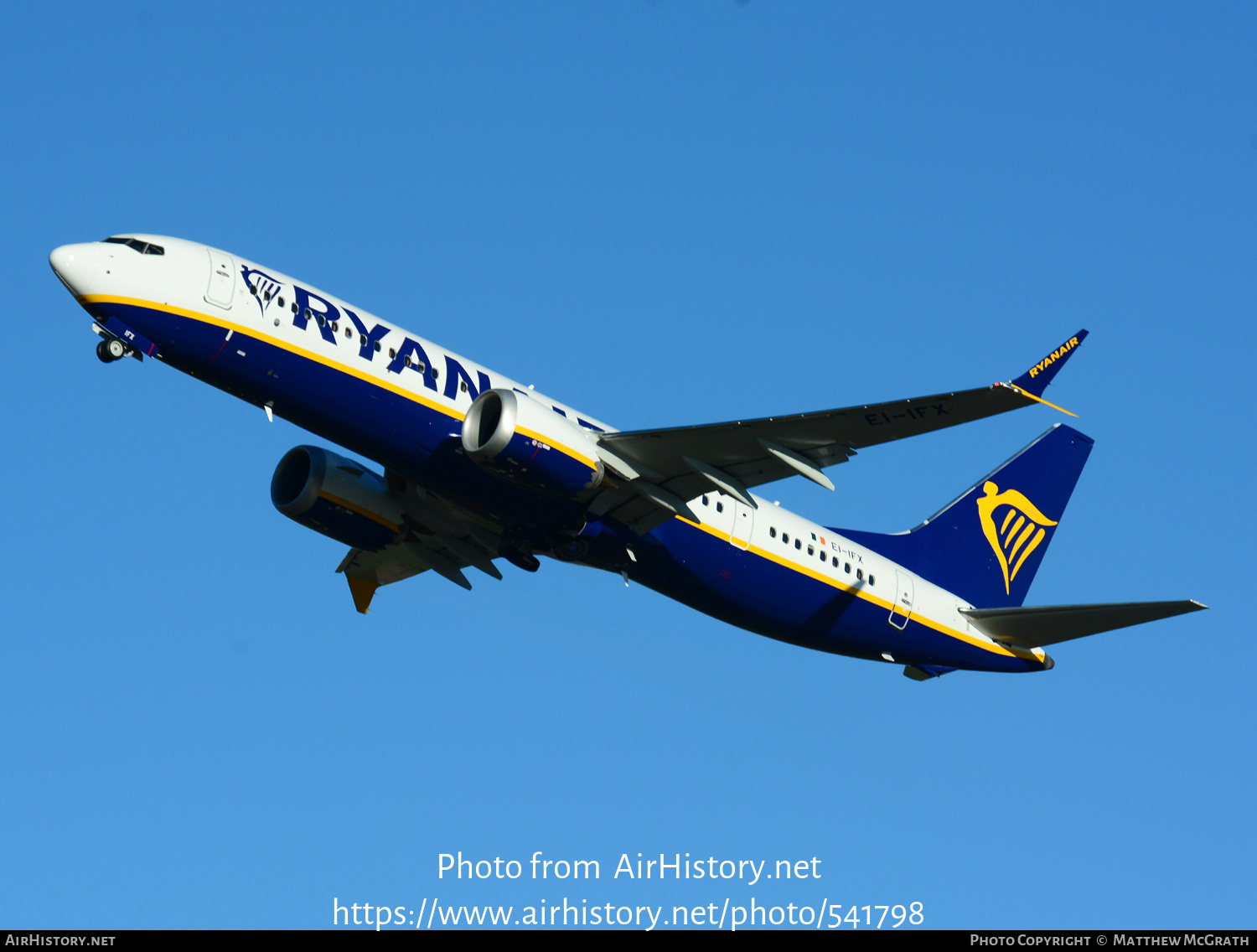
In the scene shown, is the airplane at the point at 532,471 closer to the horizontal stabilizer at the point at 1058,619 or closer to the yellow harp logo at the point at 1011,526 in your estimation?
the horizontal stabilizer at the point at 1058,619

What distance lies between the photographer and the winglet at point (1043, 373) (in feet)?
84.4

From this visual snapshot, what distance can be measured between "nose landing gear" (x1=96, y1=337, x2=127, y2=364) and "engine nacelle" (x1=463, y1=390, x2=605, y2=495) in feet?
23.7

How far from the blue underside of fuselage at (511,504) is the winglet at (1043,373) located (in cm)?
945

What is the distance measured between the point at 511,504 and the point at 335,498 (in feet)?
18.4

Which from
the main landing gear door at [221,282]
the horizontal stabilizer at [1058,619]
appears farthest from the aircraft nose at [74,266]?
the horizontal stabilizer at [1058,619]

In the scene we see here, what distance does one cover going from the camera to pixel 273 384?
1119 inches

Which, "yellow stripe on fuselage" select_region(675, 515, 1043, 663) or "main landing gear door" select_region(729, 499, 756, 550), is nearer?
"yellow stripe on fuselage" select_region(675, 515, 1043, 663)

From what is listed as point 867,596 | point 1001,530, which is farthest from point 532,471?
point 1001,530

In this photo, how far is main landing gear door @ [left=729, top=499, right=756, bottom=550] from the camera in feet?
109

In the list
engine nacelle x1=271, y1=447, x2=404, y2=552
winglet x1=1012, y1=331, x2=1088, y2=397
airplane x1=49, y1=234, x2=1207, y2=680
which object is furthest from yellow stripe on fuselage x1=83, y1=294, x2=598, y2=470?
winglet x1=1012, y1=331, x2=1088, y2=397

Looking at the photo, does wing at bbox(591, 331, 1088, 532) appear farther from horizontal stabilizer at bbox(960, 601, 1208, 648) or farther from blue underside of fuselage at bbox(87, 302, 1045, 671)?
horizontal stabilizer at bbox(960, 601, 1208, 648)
